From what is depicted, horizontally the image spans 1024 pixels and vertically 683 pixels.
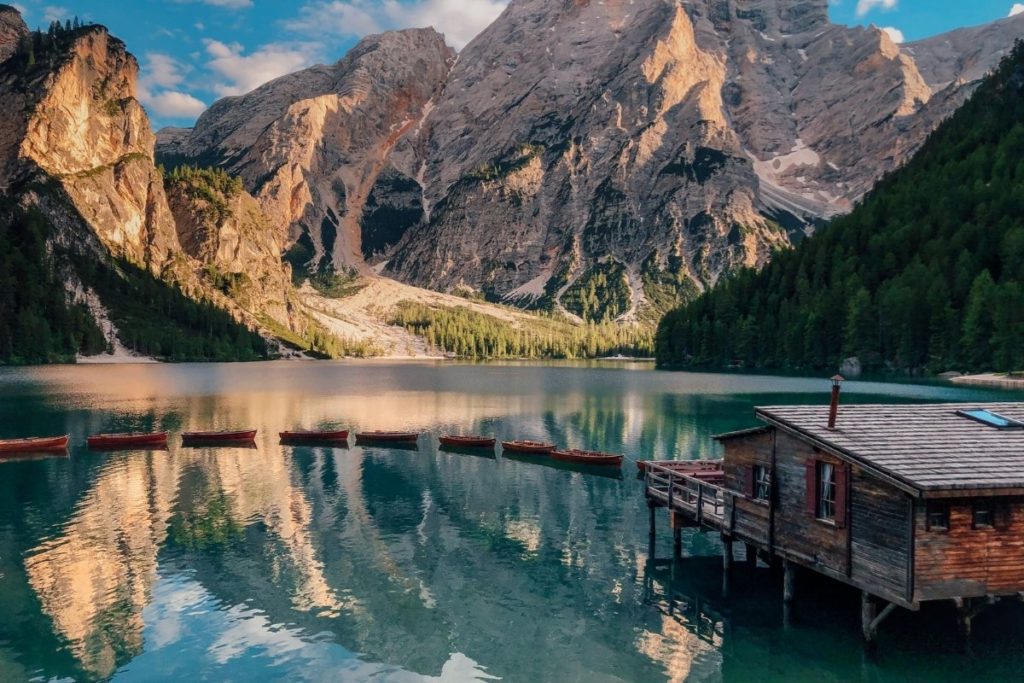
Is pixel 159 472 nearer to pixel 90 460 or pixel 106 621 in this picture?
pixel 90 460

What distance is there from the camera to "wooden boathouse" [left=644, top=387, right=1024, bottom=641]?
81.8 ft

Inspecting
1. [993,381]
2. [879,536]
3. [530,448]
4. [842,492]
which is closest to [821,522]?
[842,492]

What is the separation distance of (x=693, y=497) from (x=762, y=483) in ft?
21.2

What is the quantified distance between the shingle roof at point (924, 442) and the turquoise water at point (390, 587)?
281 inches

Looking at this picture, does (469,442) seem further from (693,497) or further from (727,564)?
(727,564)

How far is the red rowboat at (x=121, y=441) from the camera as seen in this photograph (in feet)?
257

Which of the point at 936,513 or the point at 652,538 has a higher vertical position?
the point at 936,513

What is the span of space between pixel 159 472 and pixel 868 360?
15428 cm

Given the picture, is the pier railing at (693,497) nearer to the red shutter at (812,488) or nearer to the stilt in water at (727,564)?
the stilt in water at (727,564)

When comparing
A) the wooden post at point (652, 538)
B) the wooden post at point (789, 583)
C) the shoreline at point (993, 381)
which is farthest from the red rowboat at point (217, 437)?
the shoreline at point (993, 381)

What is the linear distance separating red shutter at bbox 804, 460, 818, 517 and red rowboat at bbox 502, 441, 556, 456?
148ft

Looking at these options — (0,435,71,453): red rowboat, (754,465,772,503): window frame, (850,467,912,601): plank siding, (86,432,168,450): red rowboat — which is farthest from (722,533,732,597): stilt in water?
(0,435,71,453): red rowboat

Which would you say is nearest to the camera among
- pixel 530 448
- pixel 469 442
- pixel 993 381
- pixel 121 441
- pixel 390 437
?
pixel 530 448

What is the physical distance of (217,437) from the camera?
270 feet
